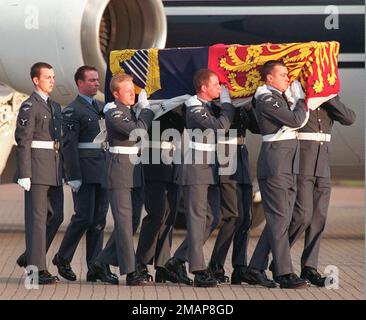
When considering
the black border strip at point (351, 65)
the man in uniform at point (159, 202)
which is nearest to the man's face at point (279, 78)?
the man in uniform at point (159, 202)

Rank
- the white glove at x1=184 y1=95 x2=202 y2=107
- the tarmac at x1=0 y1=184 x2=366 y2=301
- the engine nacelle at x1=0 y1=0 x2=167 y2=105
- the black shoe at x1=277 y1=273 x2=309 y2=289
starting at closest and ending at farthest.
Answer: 1. the tarmac at x1=0 y1=184 x2=366 y2=301
2. the black shoe at x1=277 y1=273 x2=309 y2=289
3. the white glove at x1=184 y1=95 x2=202 y2=107
4. the engine nacelle at x1=0 y1=0 x2=167 y2=105

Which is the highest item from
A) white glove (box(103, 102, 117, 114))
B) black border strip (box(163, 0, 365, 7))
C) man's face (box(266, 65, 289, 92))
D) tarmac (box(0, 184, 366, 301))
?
black border strip (box(163, 0, 365, 7))

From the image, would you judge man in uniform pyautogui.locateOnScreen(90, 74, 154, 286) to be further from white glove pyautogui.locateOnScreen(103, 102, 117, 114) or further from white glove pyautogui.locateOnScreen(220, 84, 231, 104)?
white glove pyautogui.locateOnScreen(220, 84, 231, 104)

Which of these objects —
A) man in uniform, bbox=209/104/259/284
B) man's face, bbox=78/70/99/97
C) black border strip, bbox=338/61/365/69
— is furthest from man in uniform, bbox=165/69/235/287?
black border strip, bbox=338/61/365/69

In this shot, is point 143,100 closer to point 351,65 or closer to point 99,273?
point 99,273

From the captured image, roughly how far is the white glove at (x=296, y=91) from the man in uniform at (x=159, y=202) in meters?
0.97

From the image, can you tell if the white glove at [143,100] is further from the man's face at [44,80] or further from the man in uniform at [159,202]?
the man's face at [44,80]

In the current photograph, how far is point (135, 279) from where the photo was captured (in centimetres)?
1084

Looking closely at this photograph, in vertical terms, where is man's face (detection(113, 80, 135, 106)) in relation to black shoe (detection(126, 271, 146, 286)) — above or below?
above

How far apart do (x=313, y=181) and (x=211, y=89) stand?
1116 mm

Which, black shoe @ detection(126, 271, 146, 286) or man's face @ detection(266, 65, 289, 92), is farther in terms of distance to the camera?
black shoe @ detection(126, 271, 146, 286)

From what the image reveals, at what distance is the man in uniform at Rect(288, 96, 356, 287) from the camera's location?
1091 centimetres

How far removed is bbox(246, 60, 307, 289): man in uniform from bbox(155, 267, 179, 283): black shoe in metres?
0.84

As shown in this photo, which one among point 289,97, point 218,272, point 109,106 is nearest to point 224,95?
point 289,97
